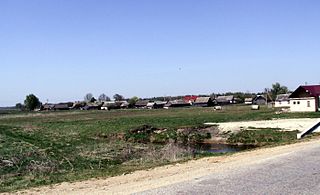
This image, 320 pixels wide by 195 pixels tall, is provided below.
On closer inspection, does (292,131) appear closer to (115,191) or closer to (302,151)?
(302,151)

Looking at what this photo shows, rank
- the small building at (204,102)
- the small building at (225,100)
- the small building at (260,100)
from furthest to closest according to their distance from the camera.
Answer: the small building at (225,100) < the small building at (204,102) < the small building at (260,100)

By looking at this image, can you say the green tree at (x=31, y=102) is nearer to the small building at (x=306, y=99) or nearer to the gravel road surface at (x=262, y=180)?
the small building at (x=306, y=99)

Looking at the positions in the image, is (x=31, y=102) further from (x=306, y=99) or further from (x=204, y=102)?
(x=306, y=99)

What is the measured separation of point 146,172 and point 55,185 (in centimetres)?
317

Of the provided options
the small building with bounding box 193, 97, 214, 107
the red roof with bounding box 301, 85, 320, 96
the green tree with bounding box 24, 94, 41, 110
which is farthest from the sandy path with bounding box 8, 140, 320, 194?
the green tree with bounding box 24, 94, 41, 110

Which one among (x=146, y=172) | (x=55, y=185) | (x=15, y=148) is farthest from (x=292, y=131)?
Result: (x=55, y=185)

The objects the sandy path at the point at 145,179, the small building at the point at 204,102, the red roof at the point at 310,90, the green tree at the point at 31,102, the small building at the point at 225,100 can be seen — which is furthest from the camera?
the green tree at the point at 31,102

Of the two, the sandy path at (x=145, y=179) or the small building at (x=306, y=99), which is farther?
the small building at (x=306, y=99)

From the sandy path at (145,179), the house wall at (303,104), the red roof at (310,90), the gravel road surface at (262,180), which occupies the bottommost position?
the sandy path at (145,179)

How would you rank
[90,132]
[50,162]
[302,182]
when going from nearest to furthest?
[302,182] → [50,162] → [90,132]

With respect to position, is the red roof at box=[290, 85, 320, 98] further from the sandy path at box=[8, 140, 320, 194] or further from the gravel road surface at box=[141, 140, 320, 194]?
the gravel road surface at box=[141, 140, 320, 194]

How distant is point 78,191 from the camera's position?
40.0ft

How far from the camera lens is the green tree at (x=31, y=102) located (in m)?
181

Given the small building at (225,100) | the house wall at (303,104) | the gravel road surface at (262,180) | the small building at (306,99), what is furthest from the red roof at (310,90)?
the small building at (225,100)
